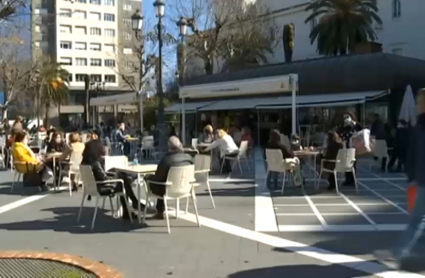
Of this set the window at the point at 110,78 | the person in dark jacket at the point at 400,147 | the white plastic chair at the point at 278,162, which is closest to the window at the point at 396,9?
the person in dark jacket at the point at 400,147

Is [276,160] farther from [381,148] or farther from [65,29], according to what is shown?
[65,29]

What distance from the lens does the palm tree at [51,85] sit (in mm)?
54312

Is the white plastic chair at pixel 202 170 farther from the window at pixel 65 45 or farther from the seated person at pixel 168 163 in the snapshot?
the window at pixel 65 45

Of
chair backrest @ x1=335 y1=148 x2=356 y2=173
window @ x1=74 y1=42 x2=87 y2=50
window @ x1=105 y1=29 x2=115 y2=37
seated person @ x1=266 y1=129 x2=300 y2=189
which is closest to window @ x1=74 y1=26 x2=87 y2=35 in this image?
window @ x1=74 y1=42 x2=87 y2=50

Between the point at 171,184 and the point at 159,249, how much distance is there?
4.20 ft

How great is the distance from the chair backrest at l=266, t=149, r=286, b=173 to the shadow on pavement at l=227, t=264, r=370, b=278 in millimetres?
5466

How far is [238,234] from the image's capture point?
7.58 m

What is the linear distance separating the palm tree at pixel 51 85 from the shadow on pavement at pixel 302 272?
49.3m

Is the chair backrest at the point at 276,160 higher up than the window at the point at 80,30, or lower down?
lower down

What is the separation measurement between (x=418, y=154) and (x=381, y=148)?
34.6 feet

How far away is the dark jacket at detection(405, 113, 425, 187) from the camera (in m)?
5.30

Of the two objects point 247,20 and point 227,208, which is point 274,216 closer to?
point 227,208

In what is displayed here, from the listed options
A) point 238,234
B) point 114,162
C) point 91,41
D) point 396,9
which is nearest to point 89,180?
point 114,162

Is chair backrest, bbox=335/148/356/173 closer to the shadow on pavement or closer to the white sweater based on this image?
the white sweater
